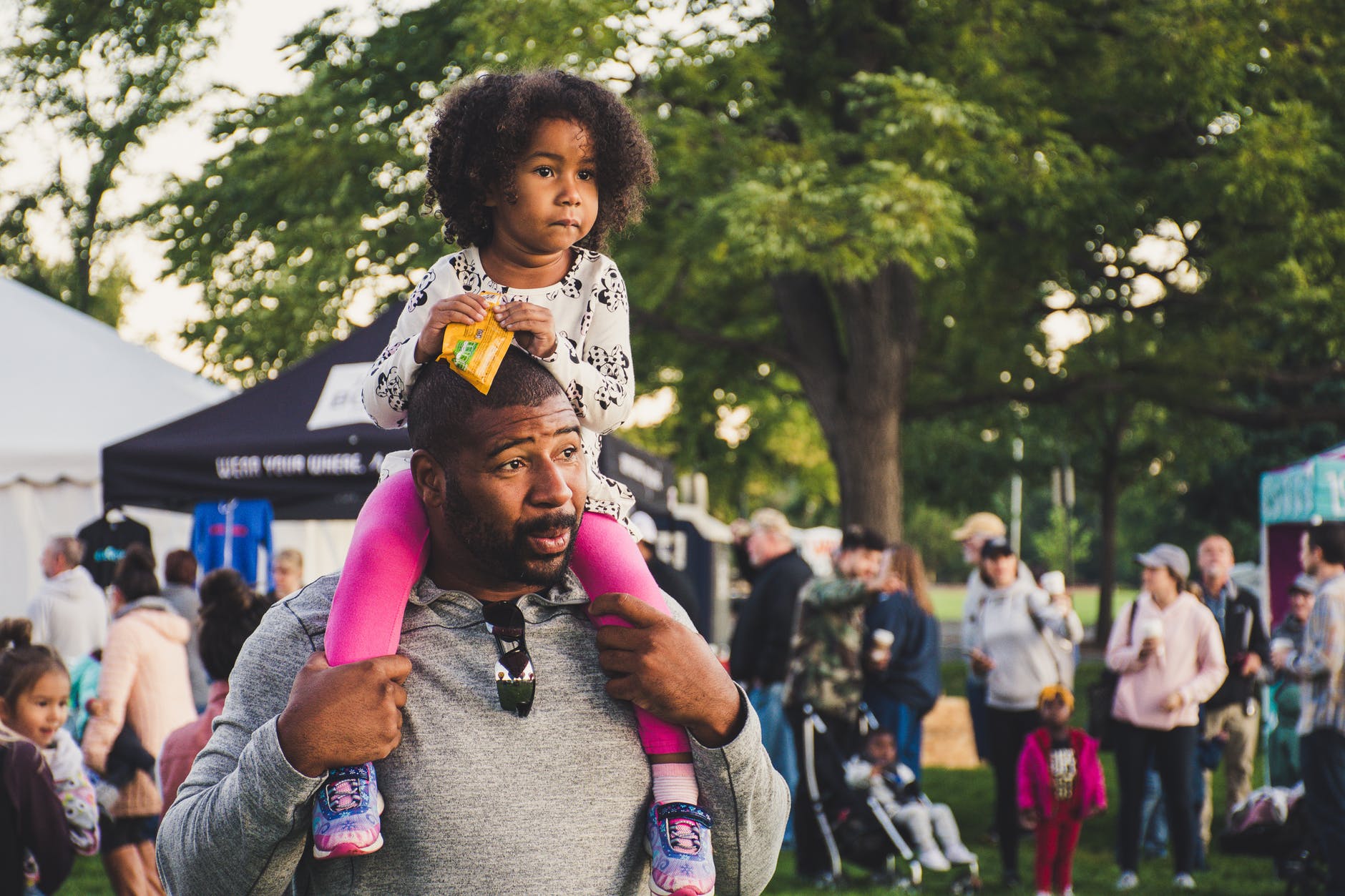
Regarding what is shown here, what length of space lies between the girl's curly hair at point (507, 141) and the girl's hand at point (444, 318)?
0.51 m

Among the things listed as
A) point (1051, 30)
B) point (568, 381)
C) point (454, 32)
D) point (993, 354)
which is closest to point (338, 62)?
point (454, 32)

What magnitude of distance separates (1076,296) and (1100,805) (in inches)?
409

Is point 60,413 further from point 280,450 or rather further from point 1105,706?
point 1105,706

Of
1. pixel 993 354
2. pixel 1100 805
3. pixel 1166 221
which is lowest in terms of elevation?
pixel 1100 805

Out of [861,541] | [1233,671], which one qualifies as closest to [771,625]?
[861,541]

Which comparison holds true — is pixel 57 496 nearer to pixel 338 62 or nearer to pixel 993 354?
pixel 338 62

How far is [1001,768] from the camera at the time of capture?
8945mm

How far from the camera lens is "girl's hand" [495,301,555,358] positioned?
Result: 78.4 inches

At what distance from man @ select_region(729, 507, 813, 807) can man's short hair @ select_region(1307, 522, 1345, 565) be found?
11.0 feet

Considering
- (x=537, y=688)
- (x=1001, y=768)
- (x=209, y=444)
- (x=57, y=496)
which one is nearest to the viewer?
(x=537, y=688)

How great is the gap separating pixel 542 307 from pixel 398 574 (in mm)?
472

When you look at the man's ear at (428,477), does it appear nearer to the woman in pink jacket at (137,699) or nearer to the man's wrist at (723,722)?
the man's wrist at (723,722)

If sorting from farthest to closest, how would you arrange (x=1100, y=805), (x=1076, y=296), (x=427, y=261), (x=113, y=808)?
1. (x=1076, y=296)
2. (x=427, y=261)
3. (x=1100, y=805)
4. (x=113, y=808)

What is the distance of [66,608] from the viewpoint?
8539 millimetres
